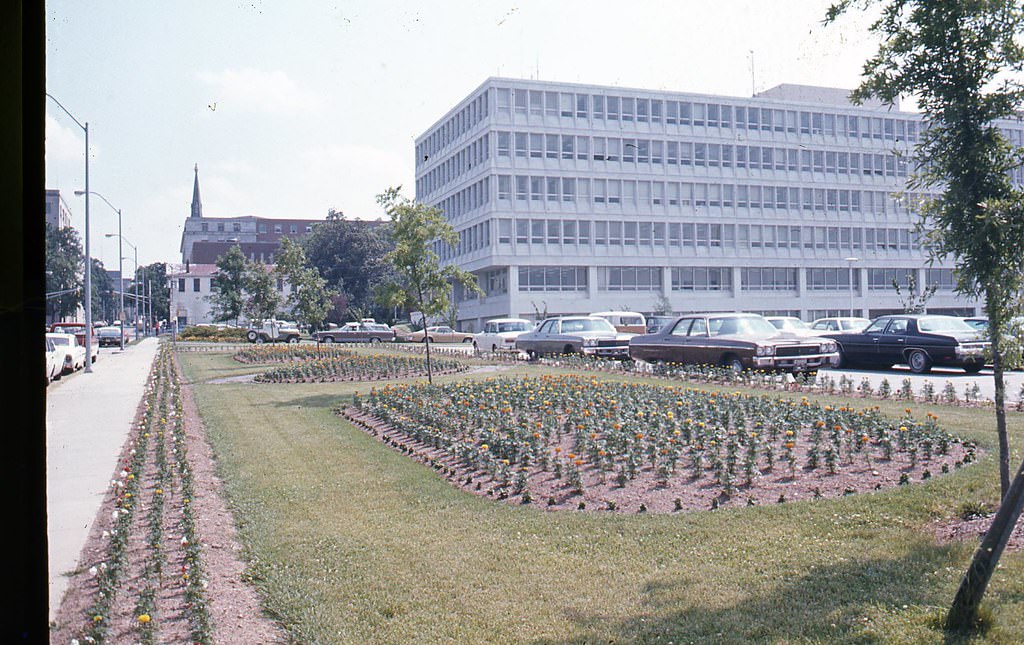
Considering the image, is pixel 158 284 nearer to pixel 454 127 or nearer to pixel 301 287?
pixel 454 127

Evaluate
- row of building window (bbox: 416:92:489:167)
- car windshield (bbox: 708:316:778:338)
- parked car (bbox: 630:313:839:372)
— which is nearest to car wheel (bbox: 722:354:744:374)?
parked car (bbox: 630:313:839:372)

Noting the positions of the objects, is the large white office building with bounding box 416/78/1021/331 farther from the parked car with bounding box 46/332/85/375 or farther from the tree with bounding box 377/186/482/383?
the tree with bounding box 377/186/482/383

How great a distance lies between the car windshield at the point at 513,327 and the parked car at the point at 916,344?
65.4 ft

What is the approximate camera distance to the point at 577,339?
1129 inches

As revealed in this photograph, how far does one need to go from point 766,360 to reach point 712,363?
1457 millimetres

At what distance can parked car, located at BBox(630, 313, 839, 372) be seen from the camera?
19.9m

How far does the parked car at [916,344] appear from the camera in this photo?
67.3 ft

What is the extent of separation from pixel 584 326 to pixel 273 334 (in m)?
30.9

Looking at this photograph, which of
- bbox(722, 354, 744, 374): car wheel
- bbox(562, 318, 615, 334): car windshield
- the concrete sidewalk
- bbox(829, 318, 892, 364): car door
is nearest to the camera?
the concrete sidewalk

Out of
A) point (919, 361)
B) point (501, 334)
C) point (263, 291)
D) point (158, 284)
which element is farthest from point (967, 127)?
point (158, 284)

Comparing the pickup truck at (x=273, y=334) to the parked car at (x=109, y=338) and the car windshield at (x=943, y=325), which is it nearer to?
the parked car at (x=109, y=338)

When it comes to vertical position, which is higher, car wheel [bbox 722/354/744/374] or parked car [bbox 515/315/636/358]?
parked car [bbox 515/315/636/358]

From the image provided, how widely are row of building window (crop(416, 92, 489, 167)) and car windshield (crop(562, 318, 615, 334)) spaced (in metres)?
39.9

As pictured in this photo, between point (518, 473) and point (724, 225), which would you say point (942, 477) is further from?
point (724, 225)
